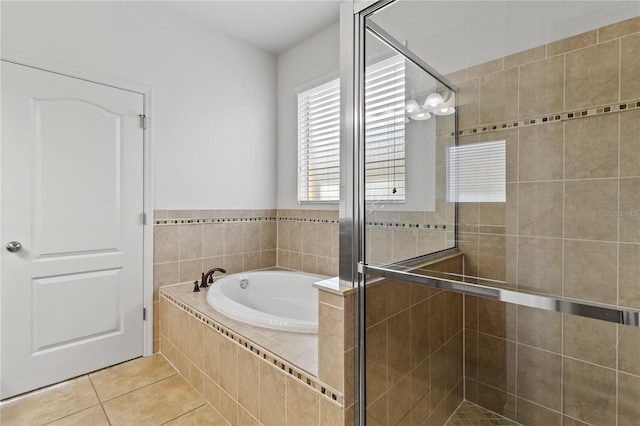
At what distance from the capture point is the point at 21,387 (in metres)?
1.88

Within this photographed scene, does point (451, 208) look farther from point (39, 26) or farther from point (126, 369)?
point (39, 26)

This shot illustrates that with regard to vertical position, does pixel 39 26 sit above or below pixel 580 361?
above

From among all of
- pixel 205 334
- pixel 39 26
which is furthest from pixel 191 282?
pixel 39 26

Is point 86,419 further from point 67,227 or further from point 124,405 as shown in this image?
point 67,227

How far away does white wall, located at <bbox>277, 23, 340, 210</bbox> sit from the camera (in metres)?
2.78

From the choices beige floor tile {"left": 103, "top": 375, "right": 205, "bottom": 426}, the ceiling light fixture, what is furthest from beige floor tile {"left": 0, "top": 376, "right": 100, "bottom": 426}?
the ceiling light fixture

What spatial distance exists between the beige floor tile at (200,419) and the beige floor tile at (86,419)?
359 mm

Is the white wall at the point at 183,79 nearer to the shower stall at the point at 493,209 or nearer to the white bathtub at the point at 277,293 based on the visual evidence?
the white bathtub at the point at 277,293

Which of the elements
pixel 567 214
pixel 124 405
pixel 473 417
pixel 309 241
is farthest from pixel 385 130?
pixel 124 405

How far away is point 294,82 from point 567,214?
8.71ft

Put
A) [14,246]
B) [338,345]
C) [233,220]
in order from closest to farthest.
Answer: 1. [338,345]
2. [14,246]
3. [233,220]

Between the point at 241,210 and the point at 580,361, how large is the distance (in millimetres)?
2559

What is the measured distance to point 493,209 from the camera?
1.17m

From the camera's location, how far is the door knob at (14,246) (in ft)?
6.10
